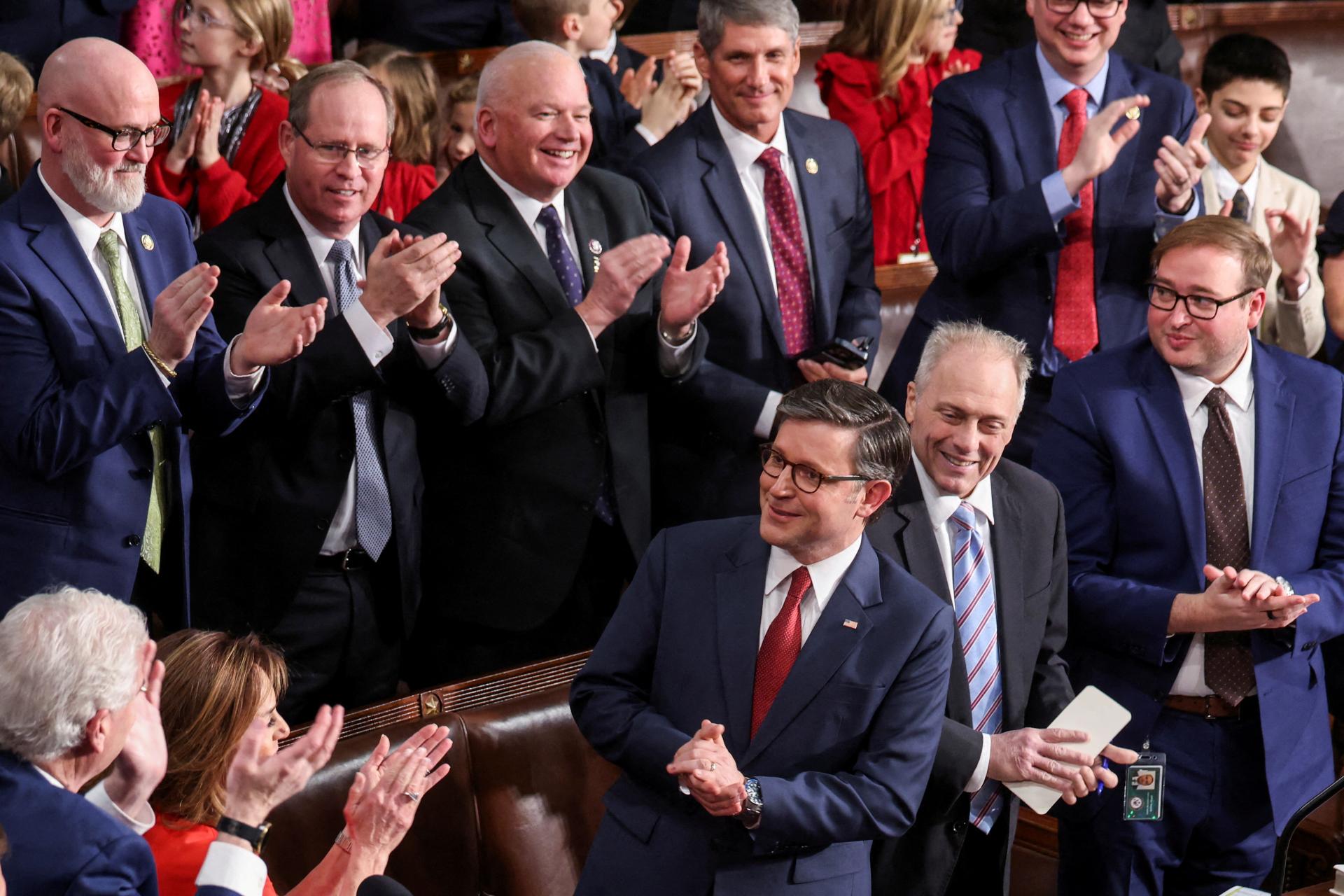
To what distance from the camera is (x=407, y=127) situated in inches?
181

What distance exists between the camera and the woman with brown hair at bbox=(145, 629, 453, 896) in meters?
2.57

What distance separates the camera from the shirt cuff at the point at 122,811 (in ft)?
8.07

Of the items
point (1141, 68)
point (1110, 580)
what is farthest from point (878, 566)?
point (1141, 68)

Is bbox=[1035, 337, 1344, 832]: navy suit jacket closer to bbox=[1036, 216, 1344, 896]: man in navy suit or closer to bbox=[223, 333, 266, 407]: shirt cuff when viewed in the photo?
bbox=[1036, 216, 1344, 896]: man in navy suit

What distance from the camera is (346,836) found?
2637mm

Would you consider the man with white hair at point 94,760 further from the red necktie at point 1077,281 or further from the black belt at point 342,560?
the red necktie at point 1077,281

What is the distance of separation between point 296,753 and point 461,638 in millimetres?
1326

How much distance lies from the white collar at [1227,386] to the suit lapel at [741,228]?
96 centimetres

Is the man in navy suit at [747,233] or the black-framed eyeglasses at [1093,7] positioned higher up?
the black-framed eyeglasses at [1093,7]

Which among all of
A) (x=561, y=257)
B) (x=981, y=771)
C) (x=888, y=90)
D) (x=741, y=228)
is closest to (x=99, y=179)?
(x=561, y=257)

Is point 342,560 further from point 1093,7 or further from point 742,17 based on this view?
point 1093,7

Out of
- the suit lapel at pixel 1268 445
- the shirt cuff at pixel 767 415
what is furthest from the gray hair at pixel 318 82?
the suit lapel at pixel 1268 445

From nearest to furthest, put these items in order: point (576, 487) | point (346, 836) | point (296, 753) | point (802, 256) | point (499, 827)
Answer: point (296, 753) < point (346, 836) < point (499, 827) < point (576, 487) < point (802, 256)

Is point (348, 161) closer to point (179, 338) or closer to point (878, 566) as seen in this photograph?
point (179, 338)
